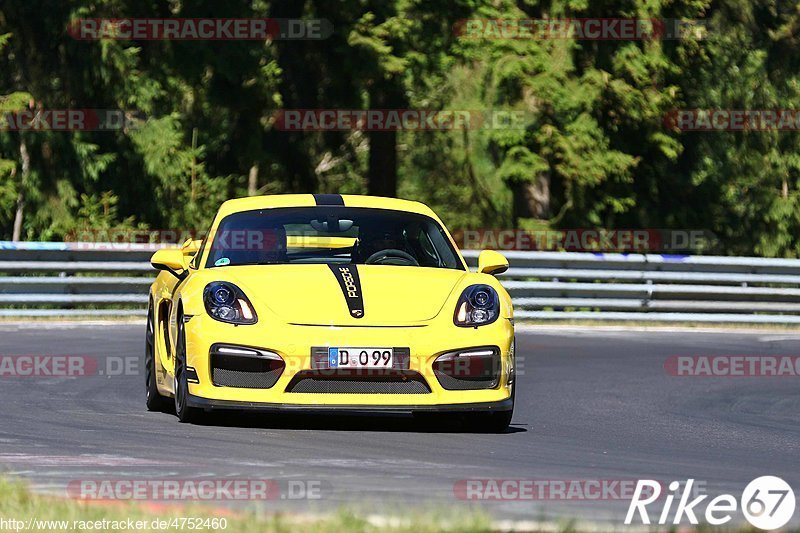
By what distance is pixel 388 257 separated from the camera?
984cm

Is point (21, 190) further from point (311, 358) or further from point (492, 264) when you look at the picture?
point (311, 358)

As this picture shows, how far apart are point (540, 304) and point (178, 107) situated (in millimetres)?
16719

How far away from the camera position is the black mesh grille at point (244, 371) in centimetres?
873

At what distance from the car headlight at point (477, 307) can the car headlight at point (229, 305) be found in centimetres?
110

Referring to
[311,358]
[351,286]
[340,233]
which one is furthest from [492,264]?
[311,358]

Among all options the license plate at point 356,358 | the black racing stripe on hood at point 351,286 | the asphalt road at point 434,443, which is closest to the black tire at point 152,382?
the asphalt road at point 434,443

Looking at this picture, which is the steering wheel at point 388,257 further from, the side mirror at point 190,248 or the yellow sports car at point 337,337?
the side mirror at point 190,248

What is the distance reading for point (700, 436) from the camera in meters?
9.76

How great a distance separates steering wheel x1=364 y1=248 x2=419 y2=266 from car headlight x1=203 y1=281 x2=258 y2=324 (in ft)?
3.38

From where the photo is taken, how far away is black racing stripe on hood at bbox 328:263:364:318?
884 centimetres

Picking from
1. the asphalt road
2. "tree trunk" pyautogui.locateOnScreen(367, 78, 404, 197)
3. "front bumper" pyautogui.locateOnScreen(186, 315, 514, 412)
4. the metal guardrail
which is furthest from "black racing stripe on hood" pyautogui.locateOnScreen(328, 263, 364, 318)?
"tree trunk" pyautogui.locateOnScreen(367, 78, 404, 197)

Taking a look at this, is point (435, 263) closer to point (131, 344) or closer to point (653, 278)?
point (131, 344)

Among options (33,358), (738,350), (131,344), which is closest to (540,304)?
(738,350)

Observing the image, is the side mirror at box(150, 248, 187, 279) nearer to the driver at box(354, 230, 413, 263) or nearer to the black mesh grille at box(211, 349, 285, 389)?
the driver at box(354, 230, 413, 263)
